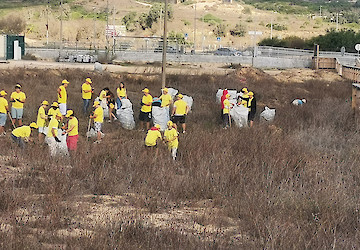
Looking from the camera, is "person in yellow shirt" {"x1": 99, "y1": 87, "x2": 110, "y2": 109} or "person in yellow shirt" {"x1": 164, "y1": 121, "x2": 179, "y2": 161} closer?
"person in yellow shirt" {"x1": 164, "y1": 121, "x2": 179, "y2": 161}

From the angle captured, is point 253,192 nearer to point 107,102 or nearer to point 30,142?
point 30,142

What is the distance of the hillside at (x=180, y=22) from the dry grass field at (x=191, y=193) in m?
60.5

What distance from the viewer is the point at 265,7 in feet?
425

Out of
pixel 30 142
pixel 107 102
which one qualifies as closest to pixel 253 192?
pixel 30 142

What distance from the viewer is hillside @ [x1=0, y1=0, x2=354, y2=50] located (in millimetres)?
82562

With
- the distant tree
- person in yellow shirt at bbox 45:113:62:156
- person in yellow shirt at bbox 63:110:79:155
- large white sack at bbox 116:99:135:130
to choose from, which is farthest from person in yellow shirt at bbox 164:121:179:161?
the distant tree

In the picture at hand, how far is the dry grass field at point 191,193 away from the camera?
693 centimetres

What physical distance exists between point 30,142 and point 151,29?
79.2 meters

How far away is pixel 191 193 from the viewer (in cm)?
930

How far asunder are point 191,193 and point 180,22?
87.3 m

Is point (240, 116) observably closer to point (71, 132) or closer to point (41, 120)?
point (41, 120)

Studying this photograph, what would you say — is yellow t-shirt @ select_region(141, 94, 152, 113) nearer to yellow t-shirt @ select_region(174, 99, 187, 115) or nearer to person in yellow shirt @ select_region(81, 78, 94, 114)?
yellow t-shirt @ select_region(174, 99, 187, 115)

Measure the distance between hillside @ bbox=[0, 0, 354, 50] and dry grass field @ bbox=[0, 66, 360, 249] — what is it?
60.5 m

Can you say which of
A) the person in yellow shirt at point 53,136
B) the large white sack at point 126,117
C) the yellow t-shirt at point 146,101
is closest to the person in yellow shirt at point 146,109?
the yellow t-shirt at point 146,101
